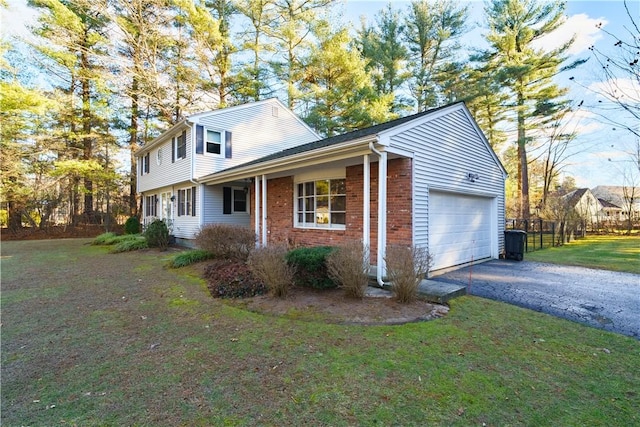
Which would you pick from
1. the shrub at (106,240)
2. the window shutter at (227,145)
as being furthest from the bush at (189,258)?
the shrub at (106,240)

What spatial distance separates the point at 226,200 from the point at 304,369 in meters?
11.4

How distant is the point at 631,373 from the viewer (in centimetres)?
300

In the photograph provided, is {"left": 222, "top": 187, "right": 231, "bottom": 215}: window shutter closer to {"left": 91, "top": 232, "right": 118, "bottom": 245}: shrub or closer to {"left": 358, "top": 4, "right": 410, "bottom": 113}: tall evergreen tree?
{"left": 91, "top": 232, "right": 118, "bottom": 245}: shrub

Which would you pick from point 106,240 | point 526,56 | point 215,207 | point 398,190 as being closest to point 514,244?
point 398,190

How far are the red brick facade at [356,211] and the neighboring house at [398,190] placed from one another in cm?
2

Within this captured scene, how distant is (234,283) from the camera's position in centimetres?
612

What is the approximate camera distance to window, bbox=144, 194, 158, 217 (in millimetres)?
18072

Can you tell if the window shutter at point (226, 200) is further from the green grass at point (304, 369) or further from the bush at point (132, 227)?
the green grass at point (304, 369)

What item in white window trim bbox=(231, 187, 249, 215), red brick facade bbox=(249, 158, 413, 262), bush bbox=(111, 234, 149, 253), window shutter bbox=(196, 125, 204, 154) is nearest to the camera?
red brick facade bbox=(249, 158, 413, 262)

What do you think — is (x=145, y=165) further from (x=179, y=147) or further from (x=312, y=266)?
(x=312, y=266)

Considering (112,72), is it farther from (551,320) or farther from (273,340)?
(551,320)

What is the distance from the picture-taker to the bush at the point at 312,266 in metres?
5.65

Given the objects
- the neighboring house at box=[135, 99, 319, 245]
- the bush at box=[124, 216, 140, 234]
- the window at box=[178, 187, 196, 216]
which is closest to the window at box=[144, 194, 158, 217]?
Result: the bush at box=[124, 216, 140, 234]

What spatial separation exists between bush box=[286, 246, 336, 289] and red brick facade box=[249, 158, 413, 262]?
1.88m
